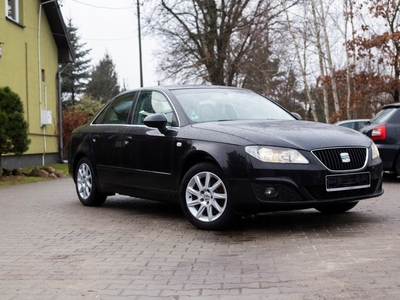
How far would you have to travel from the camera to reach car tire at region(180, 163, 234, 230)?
719cm

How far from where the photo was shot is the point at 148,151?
8.38 metres

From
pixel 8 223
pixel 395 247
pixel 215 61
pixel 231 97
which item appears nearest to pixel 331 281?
pixel 395 247

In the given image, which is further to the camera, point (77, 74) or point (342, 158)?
point (77, 74)

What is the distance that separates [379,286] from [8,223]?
5406 mm

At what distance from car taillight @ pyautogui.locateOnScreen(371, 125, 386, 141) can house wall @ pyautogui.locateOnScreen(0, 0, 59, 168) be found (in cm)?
1078

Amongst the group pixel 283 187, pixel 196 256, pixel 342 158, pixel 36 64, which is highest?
pixel 36 64

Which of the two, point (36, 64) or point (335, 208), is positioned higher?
point (36, 64)

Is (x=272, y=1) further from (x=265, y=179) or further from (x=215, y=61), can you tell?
(x=265, y=179)

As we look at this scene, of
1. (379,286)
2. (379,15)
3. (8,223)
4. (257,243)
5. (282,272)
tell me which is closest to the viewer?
(379,286)

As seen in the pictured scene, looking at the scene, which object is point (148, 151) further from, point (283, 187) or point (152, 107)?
point (283, 187)

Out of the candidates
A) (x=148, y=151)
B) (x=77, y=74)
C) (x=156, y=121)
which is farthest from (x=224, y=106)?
(x=77, y=74)

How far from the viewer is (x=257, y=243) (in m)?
6.63

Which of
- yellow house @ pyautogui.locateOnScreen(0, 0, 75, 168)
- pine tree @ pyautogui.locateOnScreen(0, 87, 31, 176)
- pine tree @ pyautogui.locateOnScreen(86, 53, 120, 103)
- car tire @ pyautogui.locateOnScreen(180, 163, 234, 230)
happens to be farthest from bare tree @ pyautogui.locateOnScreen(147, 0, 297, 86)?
pine tree @ pyautogui.locateOnScreen(86, 53, 120, 103)

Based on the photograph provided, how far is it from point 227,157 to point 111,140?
2.66 m
